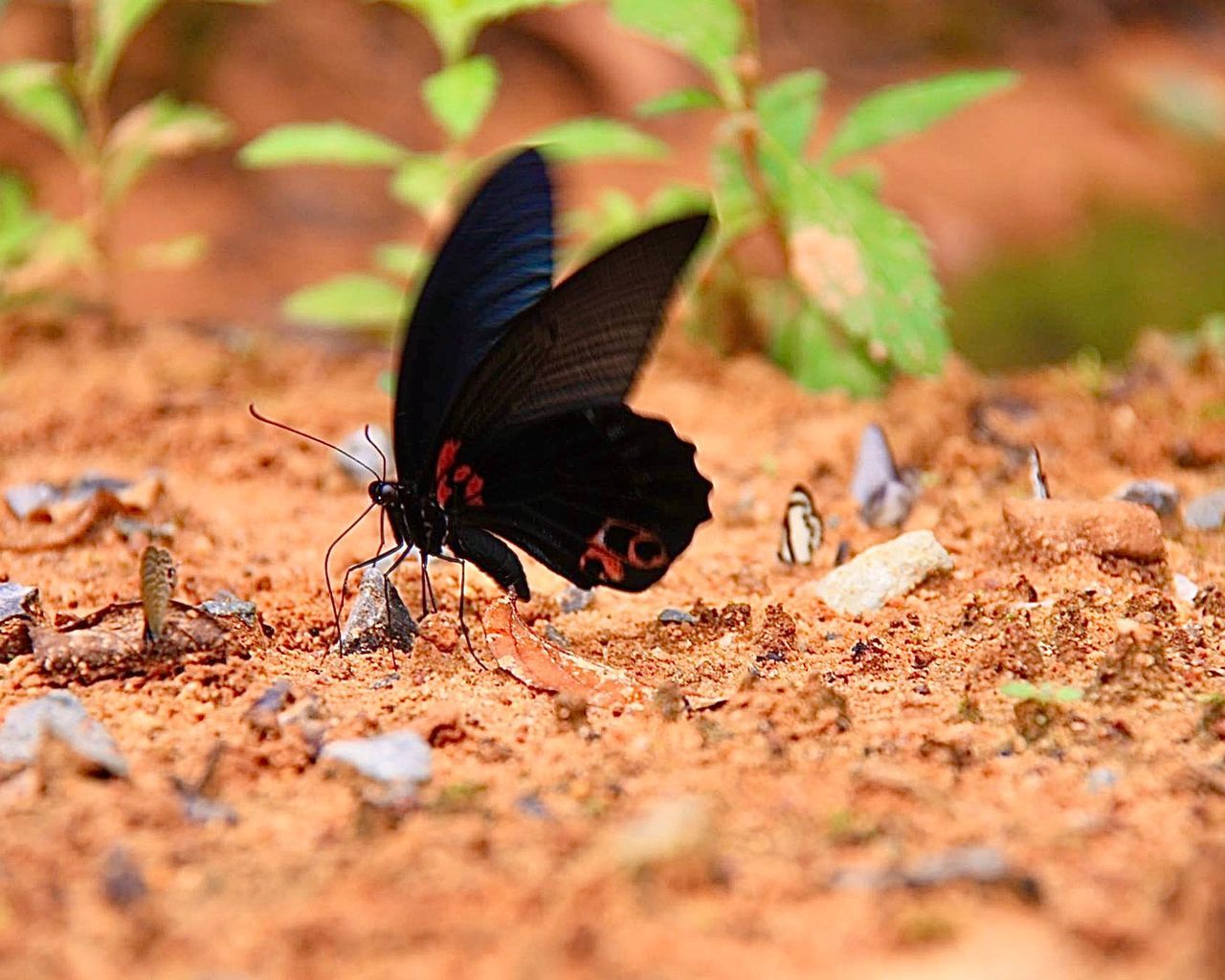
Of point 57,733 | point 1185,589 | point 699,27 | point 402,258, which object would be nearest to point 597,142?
point 699,27

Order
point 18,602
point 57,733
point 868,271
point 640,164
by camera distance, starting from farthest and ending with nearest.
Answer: point 640,164
point 868,271
point 18,602
point 57,733

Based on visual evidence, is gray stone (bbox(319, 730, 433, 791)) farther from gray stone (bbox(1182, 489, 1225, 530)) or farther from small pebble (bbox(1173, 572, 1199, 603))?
gray stone (bbox(1182, 489, 1225, 530))

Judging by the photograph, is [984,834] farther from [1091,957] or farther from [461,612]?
[461,612]

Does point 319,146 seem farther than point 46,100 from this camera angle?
No

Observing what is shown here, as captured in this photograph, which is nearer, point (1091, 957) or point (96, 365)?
point (1091, 957)

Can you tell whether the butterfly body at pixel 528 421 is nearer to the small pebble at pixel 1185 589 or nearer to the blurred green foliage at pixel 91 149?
the small pebble at pixel 1185 589

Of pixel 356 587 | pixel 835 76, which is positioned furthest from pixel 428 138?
pixel 356 587

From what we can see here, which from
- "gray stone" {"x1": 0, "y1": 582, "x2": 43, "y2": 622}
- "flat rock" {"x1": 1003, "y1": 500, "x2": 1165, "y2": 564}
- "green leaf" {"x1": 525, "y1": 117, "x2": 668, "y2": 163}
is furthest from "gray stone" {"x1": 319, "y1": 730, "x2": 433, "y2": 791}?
"green leaf" {"x1": 525, "y1": 117, "x2": 668, "y2": 163}

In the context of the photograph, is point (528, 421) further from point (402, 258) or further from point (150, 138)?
point (150, 138)
